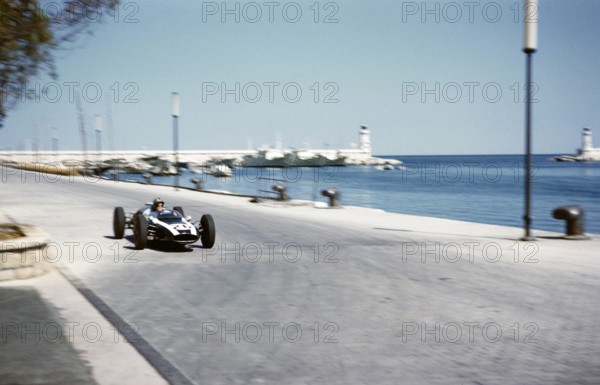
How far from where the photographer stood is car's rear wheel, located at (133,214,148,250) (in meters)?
12.5

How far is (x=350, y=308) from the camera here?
7.84 metres

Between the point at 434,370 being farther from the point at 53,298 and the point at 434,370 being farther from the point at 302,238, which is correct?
the point at 302,238

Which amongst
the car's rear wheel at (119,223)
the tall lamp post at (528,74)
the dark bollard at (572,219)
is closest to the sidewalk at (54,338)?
the car's rear wheel at (119,223)

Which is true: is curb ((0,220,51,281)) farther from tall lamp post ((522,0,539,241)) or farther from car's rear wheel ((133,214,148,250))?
tall lamp post ((522,0,539,241))

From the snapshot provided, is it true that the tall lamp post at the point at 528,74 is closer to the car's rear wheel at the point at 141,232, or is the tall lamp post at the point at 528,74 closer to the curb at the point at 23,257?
the car's rear wheel at the point at 141,232

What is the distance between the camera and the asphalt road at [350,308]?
18.5ft

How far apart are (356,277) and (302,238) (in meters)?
5.23

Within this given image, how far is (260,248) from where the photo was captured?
13.3 meters

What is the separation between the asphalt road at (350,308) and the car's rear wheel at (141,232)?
224 mm

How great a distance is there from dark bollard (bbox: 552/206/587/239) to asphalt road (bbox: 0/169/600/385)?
1625 mm

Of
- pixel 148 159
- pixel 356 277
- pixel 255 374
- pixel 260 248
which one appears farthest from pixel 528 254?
pixel 148 159

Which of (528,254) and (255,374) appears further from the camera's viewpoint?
(528,254)

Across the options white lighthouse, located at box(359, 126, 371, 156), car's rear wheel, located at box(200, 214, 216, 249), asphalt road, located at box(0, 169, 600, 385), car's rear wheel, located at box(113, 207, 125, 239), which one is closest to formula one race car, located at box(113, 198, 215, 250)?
car's rear wheel, located at box(200, 214, 216, 249)

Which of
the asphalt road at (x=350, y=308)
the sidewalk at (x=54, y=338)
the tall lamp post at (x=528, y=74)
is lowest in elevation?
the asphalt road at (x=350, y=308)
